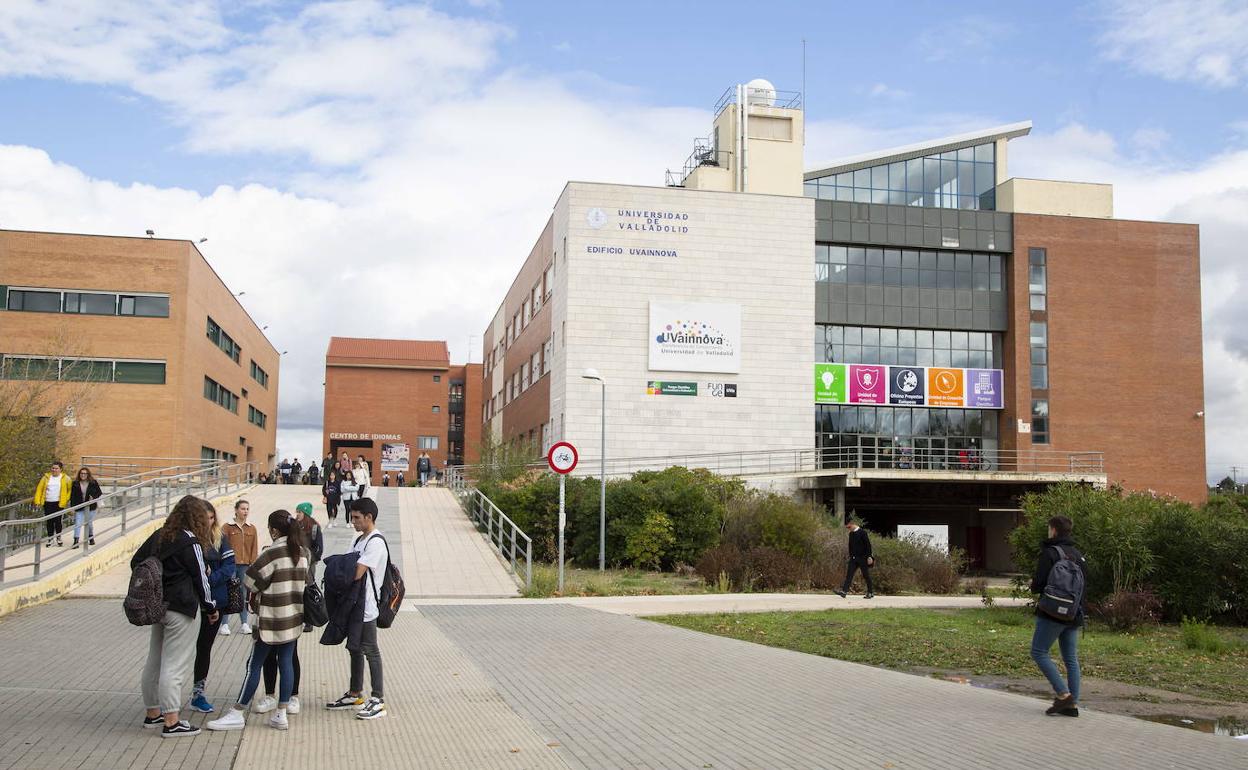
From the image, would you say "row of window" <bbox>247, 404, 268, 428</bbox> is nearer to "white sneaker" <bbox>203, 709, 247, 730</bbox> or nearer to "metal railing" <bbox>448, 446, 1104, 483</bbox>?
"metal railing" <bbox>448, 446, 1104, 483</bbox>

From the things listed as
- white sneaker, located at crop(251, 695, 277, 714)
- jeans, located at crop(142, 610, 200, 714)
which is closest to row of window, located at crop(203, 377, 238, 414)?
white sneaker, located at crop(251, 695, 277, 714)

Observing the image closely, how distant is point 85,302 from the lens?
42906 millimetres

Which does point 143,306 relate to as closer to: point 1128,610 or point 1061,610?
point 1128,610

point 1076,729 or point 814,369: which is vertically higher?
point 814,369

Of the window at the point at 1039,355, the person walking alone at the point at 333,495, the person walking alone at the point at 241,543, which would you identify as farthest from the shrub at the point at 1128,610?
the window at the point at 1039,355

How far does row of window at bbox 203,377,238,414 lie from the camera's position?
50.4 metres

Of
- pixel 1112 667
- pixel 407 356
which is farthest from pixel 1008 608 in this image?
pixel 407 356

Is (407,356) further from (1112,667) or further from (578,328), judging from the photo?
(1112,667)

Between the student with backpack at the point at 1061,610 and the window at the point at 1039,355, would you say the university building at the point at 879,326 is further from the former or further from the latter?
the student with backpack at the point at 1061,610

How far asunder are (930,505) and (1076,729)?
3686cm

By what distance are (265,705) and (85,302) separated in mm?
39614

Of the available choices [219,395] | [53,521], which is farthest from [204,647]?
[219,395]

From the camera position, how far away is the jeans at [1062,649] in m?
8.79

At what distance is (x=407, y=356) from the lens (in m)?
99.9
